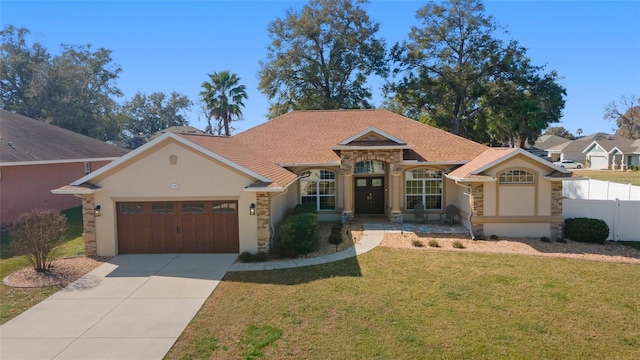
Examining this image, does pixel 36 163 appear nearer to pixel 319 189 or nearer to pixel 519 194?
pixel 319 189

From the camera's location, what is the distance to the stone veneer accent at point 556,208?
15.8m

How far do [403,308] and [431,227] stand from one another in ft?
31.2

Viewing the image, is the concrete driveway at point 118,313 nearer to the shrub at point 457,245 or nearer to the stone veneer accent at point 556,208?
the shrub at point 457,245

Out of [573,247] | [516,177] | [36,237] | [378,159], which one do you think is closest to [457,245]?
[516,177]

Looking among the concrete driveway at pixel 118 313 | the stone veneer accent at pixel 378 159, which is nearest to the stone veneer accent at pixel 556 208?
the stone veneer accent at pixel 378 159

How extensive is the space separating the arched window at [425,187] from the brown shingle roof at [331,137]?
928mm

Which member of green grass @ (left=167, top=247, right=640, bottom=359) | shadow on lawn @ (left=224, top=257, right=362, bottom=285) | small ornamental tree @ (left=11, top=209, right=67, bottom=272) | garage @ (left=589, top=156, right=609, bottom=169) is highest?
garage @ (left=589, top=156, right=609, bottom=169)

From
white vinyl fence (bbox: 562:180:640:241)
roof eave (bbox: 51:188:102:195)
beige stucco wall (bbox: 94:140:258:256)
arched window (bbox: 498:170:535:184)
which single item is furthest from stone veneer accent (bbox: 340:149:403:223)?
roof eave (bbox: 51:188:102:195)

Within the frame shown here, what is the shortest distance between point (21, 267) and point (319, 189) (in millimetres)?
12489

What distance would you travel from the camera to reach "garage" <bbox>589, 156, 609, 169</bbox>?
55106mm

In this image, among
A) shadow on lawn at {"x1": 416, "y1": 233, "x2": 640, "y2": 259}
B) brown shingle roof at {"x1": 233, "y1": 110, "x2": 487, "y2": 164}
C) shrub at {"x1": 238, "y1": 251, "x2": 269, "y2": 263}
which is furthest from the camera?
brown shingle roof at {"x1": 233, "y1": 110, "x2": 487, "y2": 164}

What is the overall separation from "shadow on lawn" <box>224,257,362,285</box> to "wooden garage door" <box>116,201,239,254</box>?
7.86 ft

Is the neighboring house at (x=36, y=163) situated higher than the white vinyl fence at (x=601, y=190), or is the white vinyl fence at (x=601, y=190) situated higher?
the neighboring house at (x=36, y=163)

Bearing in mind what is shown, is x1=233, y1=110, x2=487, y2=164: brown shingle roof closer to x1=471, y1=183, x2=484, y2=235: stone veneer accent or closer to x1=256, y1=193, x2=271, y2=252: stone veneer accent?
x1=471, y1=183, x2=484, y2=235: stone veneer accent
